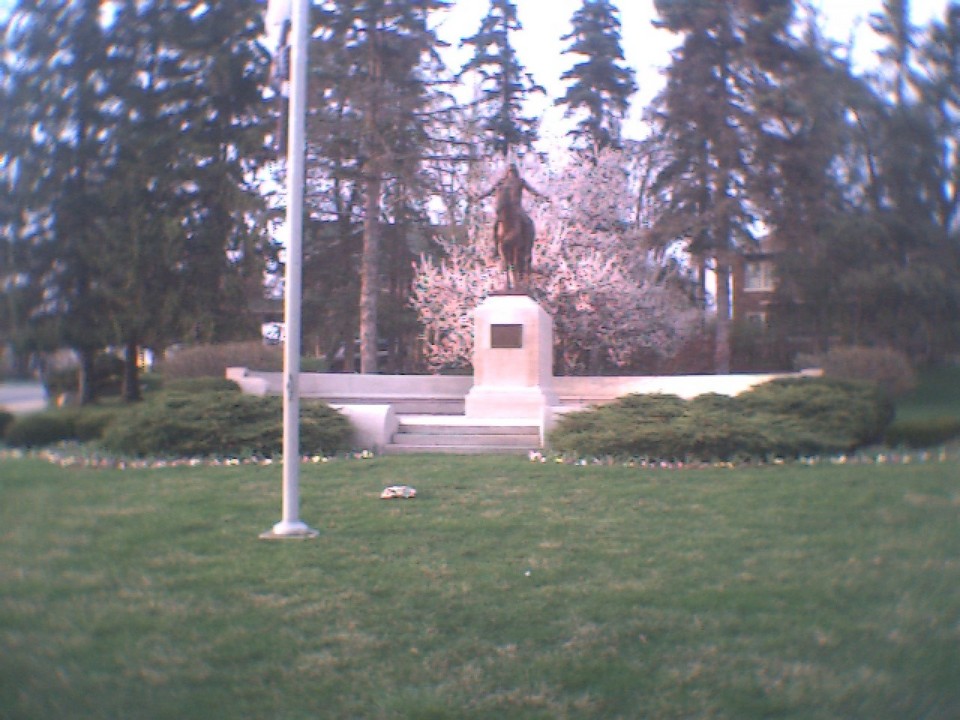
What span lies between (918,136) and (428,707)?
4.46 meters

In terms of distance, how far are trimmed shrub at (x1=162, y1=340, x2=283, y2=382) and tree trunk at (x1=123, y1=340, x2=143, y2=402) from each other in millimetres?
4684

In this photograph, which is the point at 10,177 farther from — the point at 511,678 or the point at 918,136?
the point at 918,136

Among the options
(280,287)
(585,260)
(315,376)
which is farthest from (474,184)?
(315,376)

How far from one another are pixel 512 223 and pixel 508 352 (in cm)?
307

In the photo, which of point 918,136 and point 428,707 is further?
point 918,136

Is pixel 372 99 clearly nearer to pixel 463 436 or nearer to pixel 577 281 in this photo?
pixel 577 281

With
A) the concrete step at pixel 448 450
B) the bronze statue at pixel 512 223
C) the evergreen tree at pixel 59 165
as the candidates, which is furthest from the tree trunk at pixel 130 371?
the bronze statue at pixel 512 223

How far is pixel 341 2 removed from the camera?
24328 mm

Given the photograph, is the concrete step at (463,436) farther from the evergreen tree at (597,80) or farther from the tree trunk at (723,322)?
the tree trunk at (723,322)

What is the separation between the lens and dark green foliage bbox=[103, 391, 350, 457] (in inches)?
418

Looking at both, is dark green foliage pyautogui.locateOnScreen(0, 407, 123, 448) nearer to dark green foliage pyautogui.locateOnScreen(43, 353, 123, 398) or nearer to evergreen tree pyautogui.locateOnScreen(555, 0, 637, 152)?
dark green foliage pyautogui.locateOnScreen(43, 353, 123, 398)

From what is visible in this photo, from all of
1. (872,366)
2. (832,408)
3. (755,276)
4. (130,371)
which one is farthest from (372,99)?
(130,371)

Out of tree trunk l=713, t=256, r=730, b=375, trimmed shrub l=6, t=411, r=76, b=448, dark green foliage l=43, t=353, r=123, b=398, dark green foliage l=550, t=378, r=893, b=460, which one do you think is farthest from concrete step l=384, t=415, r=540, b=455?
tree trunk l=713, t=256, r=730, b=375

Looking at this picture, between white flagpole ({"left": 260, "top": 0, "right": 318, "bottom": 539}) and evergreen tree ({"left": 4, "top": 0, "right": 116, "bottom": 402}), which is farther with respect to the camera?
white flagpole ({"left": 260, "top": 0, "right": 318, "bottom": 539})
